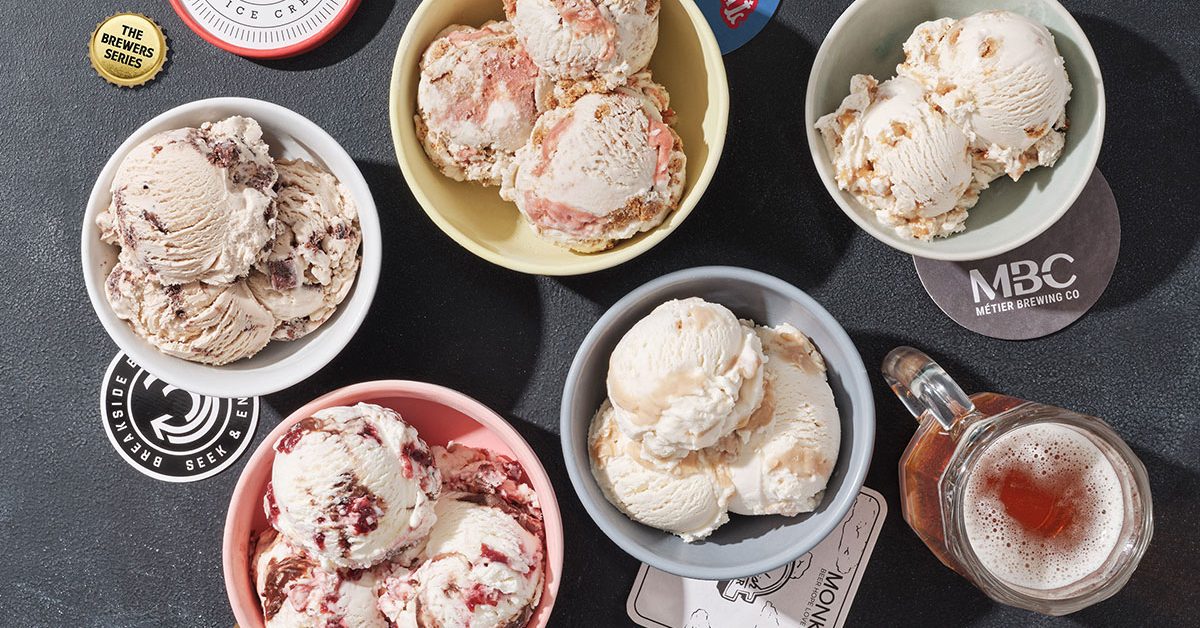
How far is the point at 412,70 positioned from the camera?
4.04ft

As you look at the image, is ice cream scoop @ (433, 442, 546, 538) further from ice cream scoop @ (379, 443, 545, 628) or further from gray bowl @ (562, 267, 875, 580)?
gray bowl @ (562, 267, 875, 580)

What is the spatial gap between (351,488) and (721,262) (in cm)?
67

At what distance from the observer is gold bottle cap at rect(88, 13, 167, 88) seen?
1.38 m

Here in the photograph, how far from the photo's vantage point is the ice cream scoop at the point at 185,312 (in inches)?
45.9

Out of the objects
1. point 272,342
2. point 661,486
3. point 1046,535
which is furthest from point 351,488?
point 1046,535

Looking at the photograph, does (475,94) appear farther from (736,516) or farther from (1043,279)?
(1043,279)

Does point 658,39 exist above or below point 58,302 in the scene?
above

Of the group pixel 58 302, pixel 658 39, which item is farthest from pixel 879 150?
pixel 58 302

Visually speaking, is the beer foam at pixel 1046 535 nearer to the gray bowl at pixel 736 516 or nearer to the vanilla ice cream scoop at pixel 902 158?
the gray bowl at pixel 736 516

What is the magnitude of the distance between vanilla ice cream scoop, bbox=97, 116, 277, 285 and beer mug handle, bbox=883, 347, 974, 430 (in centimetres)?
95

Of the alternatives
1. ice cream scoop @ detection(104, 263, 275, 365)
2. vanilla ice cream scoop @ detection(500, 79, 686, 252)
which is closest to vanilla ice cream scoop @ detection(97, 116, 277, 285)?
ice cream scoop @ detection(104, 263, 275, 365)

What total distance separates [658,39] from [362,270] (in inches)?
22.7

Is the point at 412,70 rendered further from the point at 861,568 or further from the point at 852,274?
the point at 861,568

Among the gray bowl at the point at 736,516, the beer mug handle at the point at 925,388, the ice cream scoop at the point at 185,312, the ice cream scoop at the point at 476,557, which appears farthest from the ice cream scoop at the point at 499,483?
the beer mug handle at the point at 925,388
